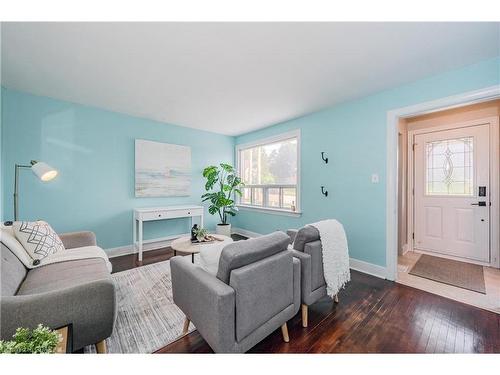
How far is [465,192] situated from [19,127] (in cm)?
634

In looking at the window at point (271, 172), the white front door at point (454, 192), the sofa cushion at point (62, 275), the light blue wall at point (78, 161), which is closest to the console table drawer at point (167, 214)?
the light blue wall at point (78, 161)

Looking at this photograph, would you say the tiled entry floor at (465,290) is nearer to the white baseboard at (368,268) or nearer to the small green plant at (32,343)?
the white baseboard at (368,268)

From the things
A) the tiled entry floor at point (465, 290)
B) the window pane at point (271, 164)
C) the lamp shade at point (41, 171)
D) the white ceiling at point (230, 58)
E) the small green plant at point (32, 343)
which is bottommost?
the tiled entry floor at point (465, 290)

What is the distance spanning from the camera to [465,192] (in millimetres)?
3094

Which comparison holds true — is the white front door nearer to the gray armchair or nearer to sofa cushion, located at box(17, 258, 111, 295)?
the gray armchair

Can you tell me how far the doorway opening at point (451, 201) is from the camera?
8.71ft

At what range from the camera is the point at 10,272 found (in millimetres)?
1452

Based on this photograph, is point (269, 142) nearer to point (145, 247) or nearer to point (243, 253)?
point (145, 247)

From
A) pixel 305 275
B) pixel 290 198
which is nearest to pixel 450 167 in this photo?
pixel 290 198

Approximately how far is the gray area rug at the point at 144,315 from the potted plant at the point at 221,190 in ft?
5.89

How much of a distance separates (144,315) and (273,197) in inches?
116

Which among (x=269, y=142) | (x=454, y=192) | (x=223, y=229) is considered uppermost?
(x=269, y=142)

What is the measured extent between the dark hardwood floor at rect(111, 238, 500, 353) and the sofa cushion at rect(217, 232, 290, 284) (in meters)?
0.65
